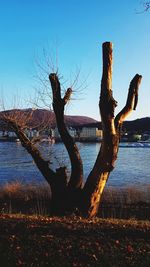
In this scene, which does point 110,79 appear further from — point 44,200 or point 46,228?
point 44,200

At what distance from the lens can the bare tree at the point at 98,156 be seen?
11.1 metres

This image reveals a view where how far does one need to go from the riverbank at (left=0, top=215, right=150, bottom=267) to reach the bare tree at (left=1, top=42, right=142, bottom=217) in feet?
9.66

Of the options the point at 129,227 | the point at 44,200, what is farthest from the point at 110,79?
the point at 44,200

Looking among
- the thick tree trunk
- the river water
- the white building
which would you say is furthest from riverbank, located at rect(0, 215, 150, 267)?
the white building

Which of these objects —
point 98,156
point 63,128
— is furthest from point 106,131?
point 63,128

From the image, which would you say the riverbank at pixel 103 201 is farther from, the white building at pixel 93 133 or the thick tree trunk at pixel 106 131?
the white building at pixel 93 133

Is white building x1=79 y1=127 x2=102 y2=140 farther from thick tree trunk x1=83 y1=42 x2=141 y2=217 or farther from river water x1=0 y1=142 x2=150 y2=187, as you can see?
thick tree trunk x1=83 y1=42 x2=141 y2=217

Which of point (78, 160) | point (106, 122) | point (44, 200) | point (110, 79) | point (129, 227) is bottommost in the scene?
point (44, 200)

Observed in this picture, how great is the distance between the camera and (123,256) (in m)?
6.46

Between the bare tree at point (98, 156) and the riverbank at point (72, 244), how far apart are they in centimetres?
294

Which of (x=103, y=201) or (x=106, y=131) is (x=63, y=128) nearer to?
(x=106, y=131)

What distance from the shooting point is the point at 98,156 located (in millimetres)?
11531

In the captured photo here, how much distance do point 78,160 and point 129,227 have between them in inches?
158

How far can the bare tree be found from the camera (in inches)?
435
